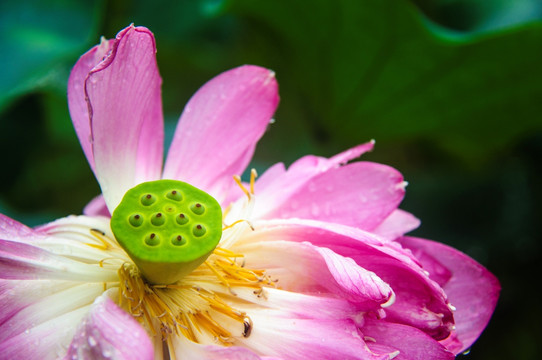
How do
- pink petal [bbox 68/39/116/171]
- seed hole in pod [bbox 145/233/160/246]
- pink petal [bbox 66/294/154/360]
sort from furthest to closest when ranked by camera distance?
pink petal [bbox 68/39/116/171] → seed hole in pod [bbox 145/233/160/246] → pink petal [bbox 66/294/154/360]

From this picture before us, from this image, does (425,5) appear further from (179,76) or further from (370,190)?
(370,190)

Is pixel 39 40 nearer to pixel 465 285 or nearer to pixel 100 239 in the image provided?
pixel 100 239

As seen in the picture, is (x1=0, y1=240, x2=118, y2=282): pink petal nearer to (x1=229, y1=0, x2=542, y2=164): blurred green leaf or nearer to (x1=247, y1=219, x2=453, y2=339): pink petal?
(x1=247, y1=219, x2=453, y2=339): pink petal

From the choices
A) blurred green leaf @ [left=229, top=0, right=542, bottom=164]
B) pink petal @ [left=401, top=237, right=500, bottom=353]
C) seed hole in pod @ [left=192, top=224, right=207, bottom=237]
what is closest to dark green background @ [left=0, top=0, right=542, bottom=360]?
blurred green leaf @ [left=229, top=0, right=542, bottom=164]

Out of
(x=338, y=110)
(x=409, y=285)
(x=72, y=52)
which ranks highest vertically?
(x=72, y=52)

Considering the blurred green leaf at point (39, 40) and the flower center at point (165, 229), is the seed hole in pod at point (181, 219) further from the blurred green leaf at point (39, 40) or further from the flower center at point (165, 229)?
the blurred green leaf at point (39, 40)

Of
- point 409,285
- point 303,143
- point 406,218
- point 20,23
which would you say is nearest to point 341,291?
point 409,285
